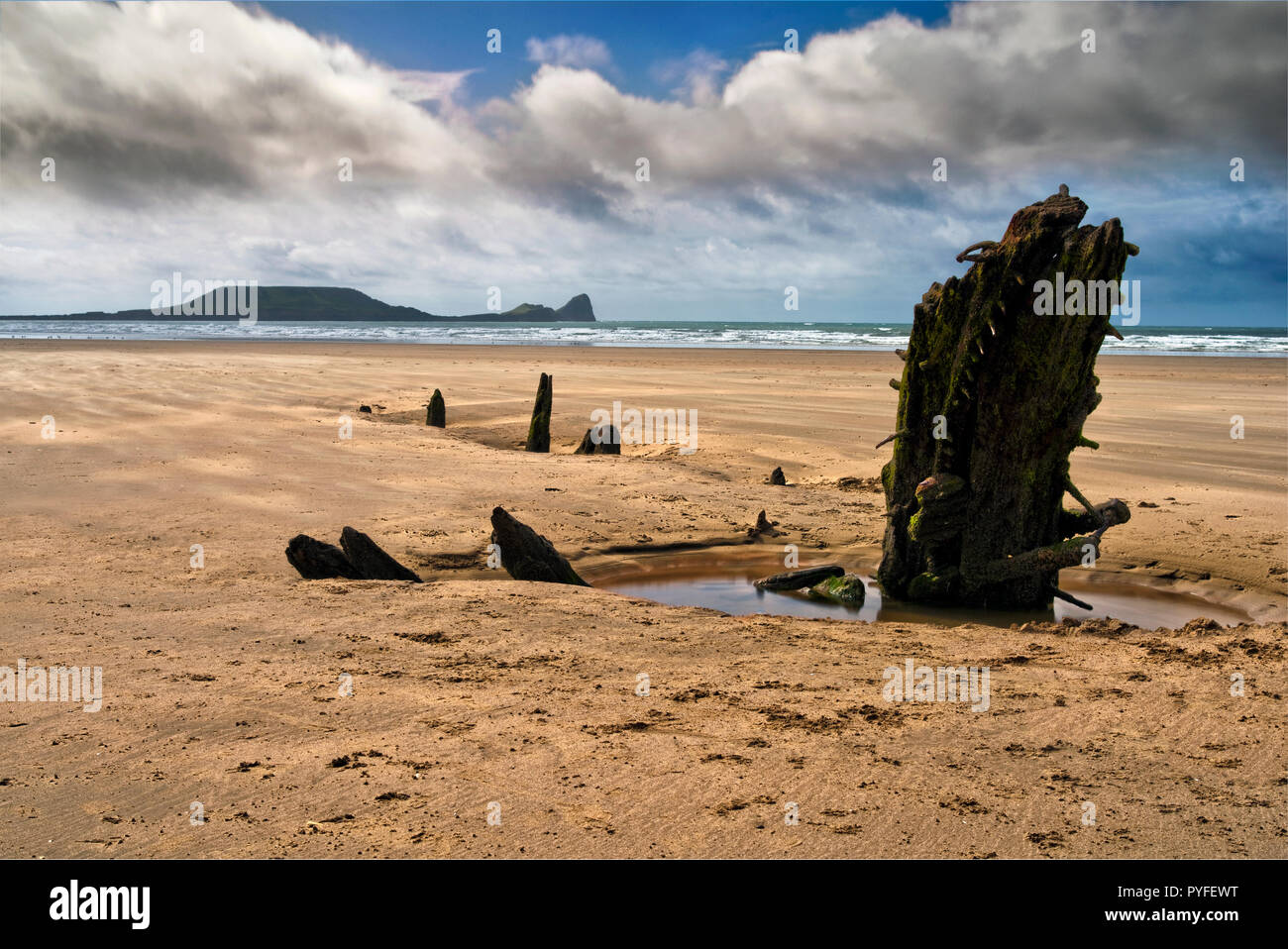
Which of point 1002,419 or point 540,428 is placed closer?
point 1002,419

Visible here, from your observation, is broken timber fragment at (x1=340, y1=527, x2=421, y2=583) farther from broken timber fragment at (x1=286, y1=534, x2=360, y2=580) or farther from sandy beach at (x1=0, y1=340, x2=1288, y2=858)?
sandy beach at (x1=0, y1=340, x2=1288, y2=858)

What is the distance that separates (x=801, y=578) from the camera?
8.48 metres

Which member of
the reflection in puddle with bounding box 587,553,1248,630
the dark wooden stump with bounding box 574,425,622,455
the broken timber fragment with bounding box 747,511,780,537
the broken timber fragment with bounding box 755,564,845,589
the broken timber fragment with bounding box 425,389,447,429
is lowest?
the reflection in puddle with bounding box 587,553,1248,630

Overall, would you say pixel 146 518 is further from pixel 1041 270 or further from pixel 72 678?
pixel 1041 270

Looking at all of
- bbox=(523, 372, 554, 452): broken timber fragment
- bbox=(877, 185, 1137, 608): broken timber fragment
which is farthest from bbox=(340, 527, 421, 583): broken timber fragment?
bbox=(523, 372, 554, 452): broken timber fragment

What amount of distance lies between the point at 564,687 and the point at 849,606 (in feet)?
11.5

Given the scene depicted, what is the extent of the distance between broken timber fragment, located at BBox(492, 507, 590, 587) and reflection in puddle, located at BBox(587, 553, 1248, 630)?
75cm

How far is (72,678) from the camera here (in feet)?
16.9

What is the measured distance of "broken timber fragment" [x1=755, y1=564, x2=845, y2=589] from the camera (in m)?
8.47

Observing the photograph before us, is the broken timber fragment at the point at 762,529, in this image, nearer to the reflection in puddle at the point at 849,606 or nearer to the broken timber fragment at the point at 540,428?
the reflection in puddle at the point at 849,606

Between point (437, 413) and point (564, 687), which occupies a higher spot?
point (437, 413)

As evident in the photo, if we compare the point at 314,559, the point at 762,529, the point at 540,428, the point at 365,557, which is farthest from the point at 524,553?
the point at 540,428

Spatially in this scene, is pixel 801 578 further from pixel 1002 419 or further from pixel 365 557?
pixel 365 557

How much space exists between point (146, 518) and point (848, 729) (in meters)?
7.58
